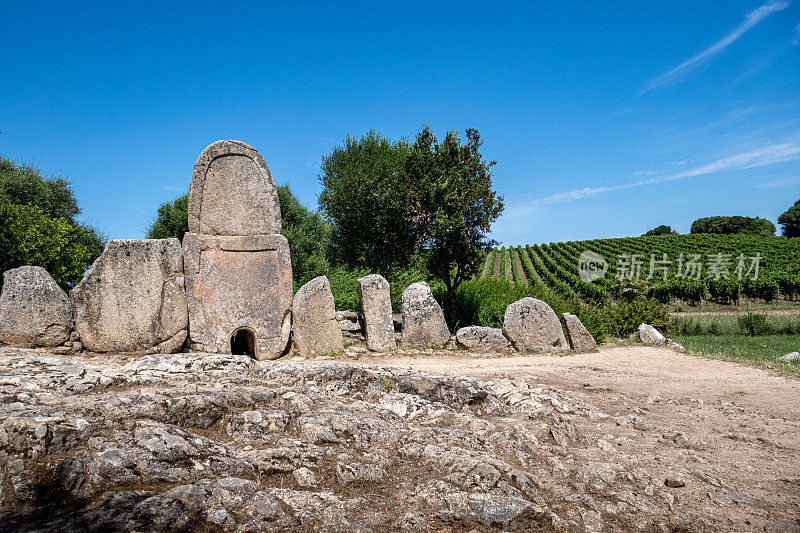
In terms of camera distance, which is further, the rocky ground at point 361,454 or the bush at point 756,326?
the bush at point 756,326

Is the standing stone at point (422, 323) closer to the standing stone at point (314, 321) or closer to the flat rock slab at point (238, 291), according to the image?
the standing stone at point (314, 321)

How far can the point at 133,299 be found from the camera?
9188 millimetres

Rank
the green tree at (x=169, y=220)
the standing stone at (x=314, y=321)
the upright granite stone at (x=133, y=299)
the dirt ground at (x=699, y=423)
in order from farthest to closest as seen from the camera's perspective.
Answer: the green tree at (x=169, y=220) < the standing stone at (x=314, y=321) < the upright granite stone at (x=133, y=299) < the dirt ground at (x=699, y=423)

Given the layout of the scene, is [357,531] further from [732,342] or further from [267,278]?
[732,342]

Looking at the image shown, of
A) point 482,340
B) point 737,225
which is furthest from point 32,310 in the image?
point 737,225

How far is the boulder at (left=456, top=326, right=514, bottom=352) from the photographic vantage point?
39.2 feet

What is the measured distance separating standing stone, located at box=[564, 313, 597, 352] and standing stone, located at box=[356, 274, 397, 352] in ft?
16.6

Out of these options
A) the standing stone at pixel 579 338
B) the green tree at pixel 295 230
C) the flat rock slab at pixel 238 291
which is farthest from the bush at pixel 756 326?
the green tree at pixel 295 230

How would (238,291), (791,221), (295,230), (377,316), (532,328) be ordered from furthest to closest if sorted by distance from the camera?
(791,221) < (295,230) < (532,328) < (377,316) < (238,291)

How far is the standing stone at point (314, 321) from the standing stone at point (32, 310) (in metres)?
4.52

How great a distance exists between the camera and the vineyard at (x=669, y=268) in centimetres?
3209

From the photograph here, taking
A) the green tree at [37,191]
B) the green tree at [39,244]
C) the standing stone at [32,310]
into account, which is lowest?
the standing stone at [32,310]

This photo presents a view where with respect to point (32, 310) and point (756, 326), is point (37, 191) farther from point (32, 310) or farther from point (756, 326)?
point (756, 326)

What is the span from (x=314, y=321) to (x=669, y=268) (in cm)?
4560
